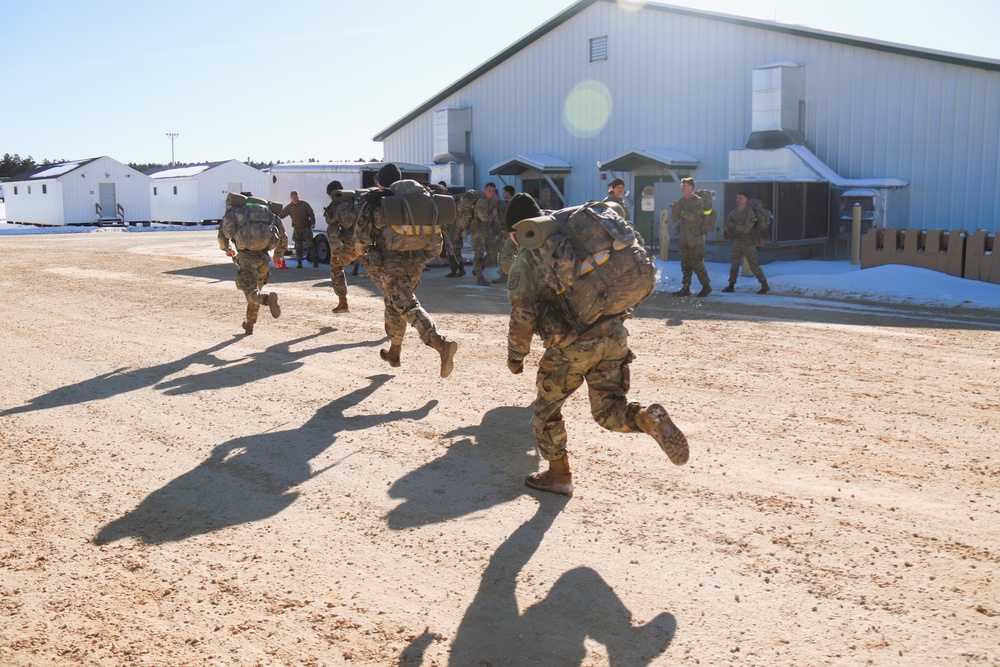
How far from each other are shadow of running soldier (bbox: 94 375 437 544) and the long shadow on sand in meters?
0.68

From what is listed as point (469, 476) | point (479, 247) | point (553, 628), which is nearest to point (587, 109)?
point (479, 247)

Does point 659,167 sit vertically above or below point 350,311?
above

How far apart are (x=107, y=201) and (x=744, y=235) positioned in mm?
42739

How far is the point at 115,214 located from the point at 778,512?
49826 mm

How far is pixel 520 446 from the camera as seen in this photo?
640 cm

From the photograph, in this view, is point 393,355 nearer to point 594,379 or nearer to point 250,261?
point 250,261

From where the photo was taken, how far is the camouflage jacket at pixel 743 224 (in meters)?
14.5

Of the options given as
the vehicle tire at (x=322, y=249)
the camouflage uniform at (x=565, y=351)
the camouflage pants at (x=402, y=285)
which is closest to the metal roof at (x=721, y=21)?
the vehicle tire at (x=322, y=249)

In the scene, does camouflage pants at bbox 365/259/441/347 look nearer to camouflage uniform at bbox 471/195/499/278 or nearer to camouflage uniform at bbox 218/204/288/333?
camouflage uniform at bbox 218/204/288/333

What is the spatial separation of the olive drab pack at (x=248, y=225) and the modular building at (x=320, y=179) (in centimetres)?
1049

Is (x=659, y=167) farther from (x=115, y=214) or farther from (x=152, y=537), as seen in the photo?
(x=115, y=214)

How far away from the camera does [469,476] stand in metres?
5.74

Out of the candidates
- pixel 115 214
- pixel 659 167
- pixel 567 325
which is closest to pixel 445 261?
pixel 659 167

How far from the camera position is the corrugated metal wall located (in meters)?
17.7
